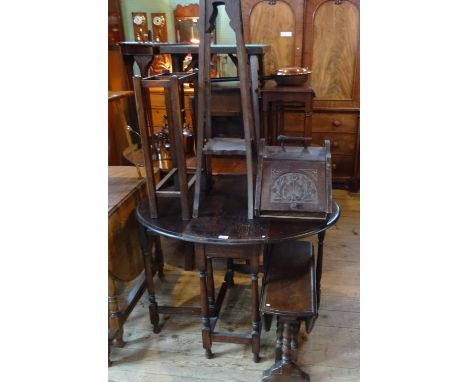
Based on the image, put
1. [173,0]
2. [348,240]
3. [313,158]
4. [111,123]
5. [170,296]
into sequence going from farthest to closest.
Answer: [173,0], [111,123], [348,240], [170,296], [313,158]

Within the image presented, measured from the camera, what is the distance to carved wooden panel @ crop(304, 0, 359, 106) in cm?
308

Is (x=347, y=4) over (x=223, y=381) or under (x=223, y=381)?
over

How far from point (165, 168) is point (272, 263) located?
99cm

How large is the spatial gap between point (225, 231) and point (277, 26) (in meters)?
2.32

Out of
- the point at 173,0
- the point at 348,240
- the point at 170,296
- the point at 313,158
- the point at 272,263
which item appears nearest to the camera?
the point at 313,158

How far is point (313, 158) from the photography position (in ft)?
5.08

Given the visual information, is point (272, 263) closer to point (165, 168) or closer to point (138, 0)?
point (165, 168)

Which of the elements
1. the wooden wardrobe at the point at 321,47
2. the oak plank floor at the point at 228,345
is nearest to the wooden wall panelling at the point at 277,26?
the wooden wardrobe at the point at 321,47

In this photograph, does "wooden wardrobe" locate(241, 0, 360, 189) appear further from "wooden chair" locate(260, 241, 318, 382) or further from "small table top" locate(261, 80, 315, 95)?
"wooden chair" locate(260, 241, 318, 382)

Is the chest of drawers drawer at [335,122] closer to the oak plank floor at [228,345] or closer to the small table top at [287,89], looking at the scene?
the small table top at [287,89]

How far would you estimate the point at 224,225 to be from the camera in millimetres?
1526

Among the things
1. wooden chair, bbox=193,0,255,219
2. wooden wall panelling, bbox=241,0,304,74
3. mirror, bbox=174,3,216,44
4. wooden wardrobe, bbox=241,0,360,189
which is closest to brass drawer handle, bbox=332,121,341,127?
wooden wardrobe, bbox=241,0,360,189

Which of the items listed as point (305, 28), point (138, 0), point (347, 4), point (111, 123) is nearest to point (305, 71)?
point (305, 28)

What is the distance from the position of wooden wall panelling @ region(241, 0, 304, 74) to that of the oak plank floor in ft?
6.08
